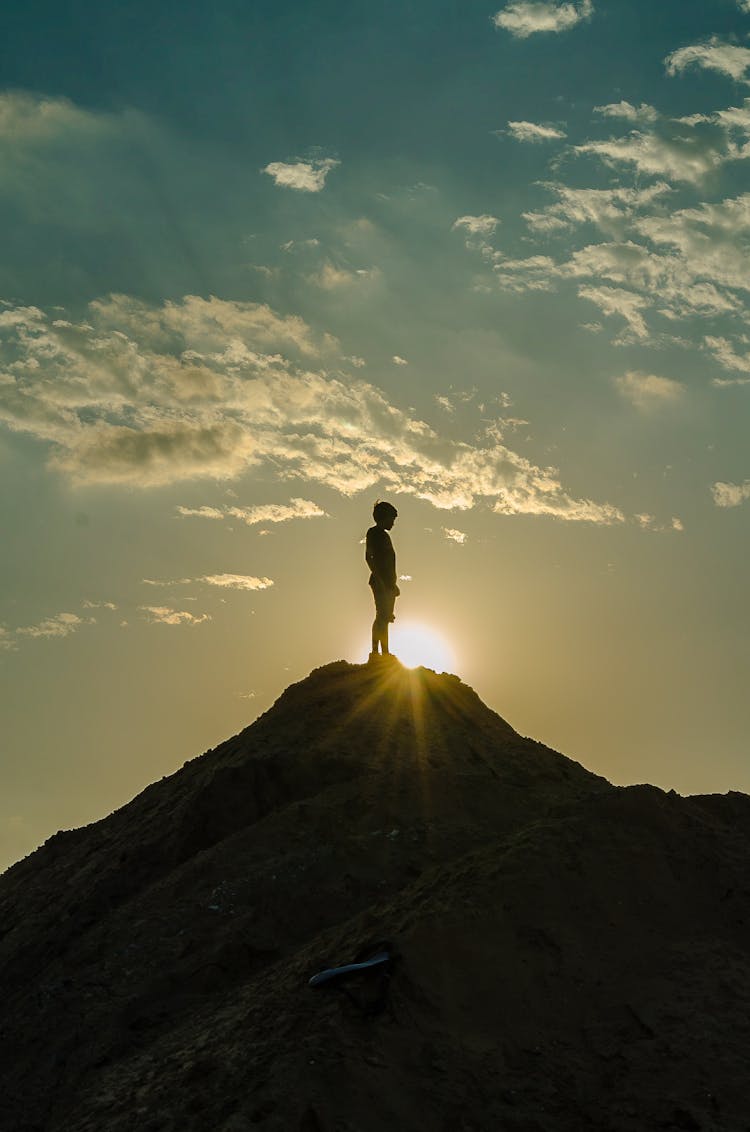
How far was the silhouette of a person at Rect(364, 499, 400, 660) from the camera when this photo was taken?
1841 cm

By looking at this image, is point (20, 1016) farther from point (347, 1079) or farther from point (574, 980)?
point (574, 980)

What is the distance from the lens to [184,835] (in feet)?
49.1

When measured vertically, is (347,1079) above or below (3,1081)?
below

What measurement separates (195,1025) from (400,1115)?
9.69 feet

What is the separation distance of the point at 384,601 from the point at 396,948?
9160 mm

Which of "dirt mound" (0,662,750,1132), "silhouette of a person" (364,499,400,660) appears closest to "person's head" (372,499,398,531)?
"silhouette of a person" (364,499,400,660)

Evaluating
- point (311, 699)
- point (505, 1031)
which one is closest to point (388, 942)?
point (505, 1031)

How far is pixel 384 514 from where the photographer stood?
18.5 metres

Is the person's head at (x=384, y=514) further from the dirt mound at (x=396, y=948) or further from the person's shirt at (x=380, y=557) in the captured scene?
the dirt mound at (x=396, y=948)

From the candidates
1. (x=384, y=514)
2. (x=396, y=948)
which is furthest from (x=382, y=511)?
(x=396, y=948)

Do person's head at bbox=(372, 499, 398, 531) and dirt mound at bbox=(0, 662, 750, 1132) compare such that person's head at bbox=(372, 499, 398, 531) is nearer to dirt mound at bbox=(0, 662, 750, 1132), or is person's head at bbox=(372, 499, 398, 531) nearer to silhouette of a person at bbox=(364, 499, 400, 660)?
silhouette of a person at bbox=(364, 499, 400, 660)

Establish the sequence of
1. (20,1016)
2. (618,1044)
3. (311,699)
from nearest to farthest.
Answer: (618,1044) < (20,1016) < (311,699)

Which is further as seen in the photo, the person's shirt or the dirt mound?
the person's shirt

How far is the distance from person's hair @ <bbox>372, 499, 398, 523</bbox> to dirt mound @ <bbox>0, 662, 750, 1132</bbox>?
3524mm
